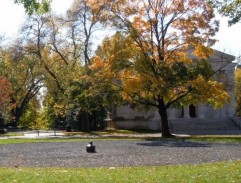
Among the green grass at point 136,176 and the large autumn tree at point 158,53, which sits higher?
the large autumn tree at point 158,53

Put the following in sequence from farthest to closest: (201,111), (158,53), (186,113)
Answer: (186,113), (201,111), (158,53)

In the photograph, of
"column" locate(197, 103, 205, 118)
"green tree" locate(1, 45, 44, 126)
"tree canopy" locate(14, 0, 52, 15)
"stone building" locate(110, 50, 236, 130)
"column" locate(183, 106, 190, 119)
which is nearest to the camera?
"tree canopy" locate(14, 0, 52, 15)

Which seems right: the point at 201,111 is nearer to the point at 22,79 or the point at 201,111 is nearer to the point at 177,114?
the point at 177,114

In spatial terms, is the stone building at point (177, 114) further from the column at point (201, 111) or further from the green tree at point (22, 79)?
the green tree at point (22, 79)

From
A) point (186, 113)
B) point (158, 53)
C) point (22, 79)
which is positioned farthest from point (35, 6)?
point (22, 79)

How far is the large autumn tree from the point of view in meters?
32.1

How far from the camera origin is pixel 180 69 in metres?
32.1

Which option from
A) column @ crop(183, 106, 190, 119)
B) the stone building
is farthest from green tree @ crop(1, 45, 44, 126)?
column @ crop(183, 106, 190, 119)

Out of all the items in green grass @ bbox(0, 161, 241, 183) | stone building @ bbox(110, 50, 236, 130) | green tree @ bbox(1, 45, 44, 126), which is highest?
green tree @ bbox(1, 45, 44, 126)

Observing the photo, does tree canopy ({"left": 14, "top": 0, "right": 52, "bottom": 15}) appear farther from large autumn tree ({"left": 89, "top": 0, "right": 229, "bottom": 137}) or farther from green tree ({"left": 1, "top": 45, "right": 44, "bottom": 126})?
green tree ({"left": 1, "top": 45, "right": 44, "bottom": 126})

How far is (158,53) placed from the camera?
33625 mm

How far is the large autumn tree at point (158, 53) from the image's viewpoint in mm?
32062

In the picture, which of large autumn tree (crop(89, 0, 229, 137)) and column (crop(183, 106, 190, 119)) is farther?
column (crop(183, 106, 190, 119))

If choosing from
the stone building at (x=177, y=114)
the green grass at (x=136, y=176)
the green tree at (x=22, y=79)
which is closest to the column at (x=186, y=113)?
the stone building at (x=177, y=114)
